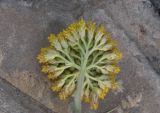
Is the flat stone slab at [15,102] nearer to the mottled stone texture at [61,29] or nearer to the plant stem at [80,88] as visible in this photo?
the mottled stone texture at [61,29]

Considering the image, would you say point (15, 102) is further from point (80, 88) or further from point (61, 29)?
point (61, 29)

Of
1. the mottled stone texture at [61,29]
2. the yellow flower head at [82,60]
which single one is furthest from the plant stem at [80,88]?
the mottled stone texture at [61,29]

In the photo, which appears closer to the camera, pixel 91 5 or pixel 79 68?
pixel 79 68

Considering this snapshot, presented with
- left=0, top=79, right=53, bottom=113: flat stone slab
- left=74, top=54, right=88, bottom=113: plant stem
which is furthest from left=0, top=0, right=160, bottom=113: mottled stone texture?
left=74, top=54, right=88, bottom=113: plant stem

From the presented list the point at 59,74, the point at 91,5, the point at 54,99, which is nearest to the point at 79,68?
the point at 59,74

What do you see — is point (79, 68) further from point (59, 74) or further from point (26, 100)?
point (26, 100)

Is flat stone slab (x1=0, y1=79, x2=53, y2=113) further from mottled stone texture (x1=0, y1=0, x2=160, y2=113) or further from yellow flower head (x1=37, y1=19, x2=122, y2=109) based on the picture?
yellow flower head (x1=37, y1=19, x2=122, y2=109)
